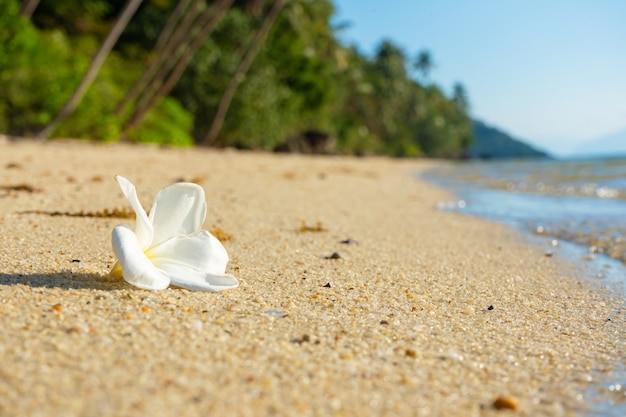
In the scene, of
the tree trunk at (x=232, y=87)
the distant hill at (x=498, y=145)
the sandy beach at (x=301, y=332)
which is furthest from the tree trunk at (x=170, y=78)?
the distant hill at (x=498, y=145)

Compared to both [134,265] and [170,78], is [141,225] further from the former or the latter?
[170,78]

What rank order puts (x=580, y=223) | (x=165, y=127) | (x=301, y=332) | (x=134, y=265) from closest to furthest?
(x=301, y=332)
(x=134, y=265)
(x=580, y=223)
(x=165, y=127)

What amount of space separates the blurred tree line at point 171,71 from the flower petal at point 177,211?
11234mm

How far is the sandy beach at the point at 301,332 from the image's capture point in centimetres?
151

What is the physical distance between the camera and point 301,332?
2.03 metres

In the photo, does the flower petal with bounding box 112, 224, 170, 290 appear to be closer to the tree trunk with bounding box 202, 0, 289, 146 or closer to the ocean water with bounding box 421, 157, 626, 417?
the ocean water with bounding box 421, 157, 626, 417

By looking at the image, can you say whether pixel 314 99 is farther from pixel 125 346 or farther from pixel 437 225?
pixel 125 346

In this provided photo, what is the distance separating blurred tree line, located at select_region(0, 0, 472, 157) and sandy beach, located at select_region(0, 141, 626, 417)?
1029cm

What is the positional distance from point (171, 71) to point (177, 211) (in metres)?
20.0

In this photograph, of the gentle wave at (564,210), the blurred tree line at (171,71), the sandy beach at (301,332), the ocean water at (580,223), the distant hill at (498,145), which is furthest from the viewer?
the distant hill at (498,145)

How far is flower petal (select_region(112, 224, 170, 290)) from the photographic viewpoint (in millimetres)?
2174

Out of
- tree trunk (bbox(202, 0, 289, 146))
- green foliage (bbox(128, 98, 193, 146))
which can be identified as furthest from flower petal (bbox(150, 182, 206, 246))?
tree trunk (bbox(202, 0, 289, 146))

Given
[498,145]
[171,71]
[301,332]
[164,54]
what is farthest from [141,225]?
[498,145]

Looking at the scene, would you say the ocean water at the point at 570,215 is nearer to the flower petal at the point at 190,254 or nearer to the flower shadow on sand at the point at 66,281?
the flower petal at the point at 190,254
